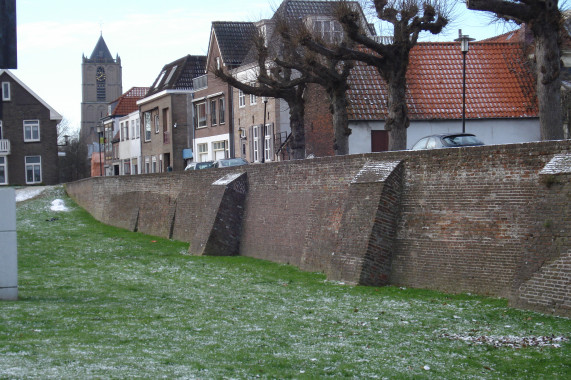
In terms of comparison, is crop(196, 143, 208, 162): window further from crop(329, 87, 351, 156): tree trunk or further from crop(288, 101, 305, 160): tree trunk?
crop(329, 87, 351, 156): tree trunk

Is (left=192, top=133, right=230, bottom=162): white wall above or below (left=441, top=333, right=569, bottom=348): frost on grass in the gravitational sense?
above

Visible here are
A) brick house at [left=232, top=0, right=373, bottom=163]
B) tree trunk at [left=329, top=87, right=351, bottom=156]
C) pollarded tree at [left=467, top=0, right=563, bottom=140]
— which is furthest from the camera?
brick house at [left=232, top=0, right=373, bottom=163]

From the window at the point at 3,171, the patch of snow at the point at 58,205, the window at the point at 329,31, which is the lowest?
the patch of snow at the point at 58,205

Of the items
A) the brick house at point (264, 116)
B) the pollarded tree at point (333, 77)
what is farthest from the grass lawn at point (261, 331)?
the brick house at point (264, 116)

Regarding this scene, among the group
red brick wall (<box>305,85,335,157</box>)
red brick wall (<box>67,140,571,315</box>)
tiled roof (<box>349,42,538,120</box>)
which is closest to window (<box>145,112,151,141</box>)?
red brick wall (<box>305,85,335,157</box>)

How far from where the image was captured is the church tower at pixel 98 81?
139250 millimetres

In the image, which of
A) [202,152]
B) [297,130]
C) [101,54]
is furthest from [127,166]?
[101,54]

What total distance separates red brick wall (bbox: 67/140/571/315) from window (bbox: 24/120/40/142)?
45809 mm

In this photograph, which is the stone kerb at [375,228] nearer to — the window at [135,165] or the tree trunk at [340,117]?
the tree trunk at [340,117]

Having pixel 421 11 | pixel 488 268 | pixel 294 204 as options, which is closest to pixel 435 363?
pixel 488 268

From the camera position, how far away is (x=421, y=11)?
22.9 m

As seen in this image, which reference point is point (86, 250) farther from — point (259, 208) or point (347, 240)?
point (347, 240)

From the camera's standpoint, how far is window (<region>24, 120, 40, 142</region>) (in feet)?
216

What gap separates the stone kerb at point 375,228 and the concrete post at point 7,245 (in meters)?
6.93
